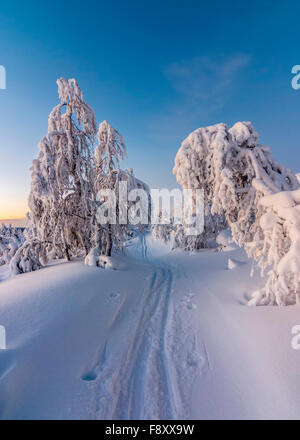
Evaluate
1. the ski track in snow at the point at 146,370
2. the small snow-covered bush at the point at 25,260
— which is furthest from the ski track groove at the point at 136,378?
the small snow-covered bush at the point at 25,260

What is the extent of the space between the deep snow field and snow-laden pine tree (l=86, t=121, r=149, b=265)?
5.53 m

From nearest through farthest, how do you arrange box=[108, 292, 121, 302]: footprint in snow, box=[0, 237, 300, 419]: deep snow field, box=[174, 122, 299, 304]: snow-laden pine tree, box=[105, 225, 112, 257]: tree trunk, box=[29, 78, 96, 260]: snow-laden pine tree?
1. box=[0, 237, 300, 419]: deep snow field
2. box=[174, 122, 299, 304]: snow-laden pine tree
3. box=[108, 292, 121, 302]: footprint in snow
4. box=[29, 78, 96, 260]: snow-laden pine tree
5. box=[105, 225, 112, 257]: tree trunk

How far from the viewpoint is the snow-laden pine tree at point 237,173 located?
4.98 m

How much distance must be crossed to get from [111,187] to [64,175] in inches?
114

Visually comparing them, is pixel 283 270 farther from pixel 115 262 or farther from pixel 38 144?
pixel 38 144

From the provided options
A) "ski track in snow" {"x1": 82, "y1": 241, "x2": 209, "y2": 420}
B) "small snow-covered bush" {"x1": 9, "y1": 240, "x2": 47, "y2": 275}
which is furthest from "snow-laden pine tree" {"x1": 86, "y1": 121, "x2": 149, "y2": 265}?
"ski track in snow" {"x1": 82, "y1": 241, "x2": 209, "y2": 420}

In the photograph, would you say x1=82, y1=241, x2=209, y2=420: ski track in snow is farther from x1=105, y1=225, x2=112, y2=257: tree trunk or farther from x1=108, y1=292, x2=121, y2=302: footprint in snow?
x1=105, y1=225, x2=112, y2=257: tree trunk

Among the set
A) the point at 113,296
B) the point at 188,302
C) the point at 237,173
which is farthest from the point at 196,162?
the point at 113,296

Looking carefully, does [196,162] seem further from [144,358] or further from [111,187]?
[111,187]

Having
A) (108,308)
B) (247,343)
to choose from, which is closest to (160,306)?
(108,308)

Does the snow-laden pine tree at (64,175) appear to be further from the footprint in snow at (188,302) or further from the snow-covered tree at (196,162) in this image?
the footprint in snow at (188,302)

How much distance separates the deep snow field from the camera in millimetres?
2236

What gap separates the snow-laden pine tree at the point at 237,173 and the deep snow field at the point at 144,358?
2.20 m

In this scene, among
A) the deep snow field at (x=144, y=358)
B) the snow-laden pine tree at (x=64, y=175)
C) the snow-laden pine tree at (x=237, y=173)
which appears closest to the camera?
the deep snow field at (x=144, y=358)
